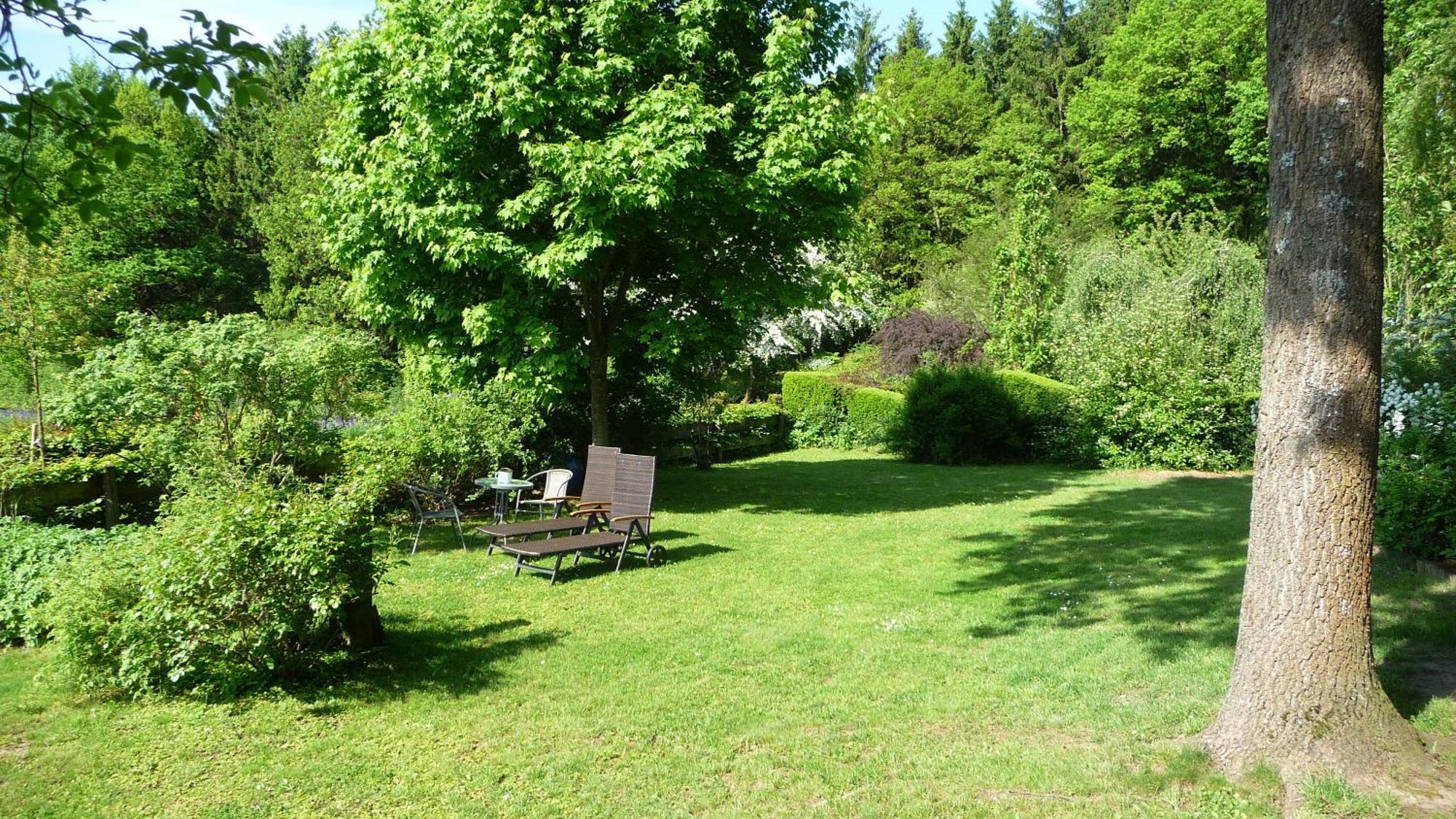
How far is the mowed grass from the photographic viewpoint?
4156 millimetres

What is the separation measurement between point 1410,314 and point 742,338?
12.9m

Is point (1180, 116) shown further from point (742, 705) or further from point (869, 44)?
point (742, 705)

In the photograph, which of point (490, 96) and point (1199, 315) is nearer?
point (490, 96)

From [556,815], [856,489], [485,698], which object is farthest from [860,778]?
[856,489]

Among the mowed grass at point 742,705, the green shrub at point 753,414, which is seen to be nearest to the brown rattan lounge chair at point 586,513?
the mowed grass at point 742,705

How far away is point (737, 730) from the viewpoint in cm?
495

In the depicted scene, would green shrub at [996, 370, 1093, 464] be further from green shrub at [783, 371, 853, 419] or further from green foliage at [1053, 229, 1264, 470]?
green shrub at [783, 371, 853, 419]

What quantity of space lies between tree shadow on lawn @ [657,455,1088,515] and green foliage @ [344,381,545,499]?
261 cm

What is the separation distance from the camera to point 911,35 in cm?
4762

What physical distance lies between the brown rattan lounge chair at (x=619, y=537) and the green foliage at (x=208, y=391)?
8.25 ft

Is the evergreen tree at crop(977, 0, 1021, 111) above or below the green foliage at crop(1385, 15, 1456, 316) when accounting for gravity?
above

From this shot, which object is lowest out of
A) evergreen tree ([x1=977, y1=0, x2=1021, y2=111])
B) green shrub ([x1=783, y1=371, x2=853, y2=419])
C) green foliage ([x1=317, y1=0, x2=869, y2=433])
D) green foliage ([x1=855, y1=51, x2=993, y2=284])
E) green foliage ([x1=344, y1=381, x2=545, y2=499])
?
green foliage ([x1=344, y1=381, x2=545, y2=499])

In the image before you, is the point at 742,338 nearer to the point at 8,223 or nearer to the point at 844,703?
the point at 844,703

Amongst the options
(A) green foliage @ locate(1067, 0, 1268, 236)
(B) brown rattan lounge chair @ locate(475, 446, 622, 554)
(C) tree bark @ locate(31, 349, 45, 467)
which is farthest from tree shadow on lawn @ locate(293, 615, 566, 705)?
(A) green foliage @ locate(1067, 0, 1268, 236)
